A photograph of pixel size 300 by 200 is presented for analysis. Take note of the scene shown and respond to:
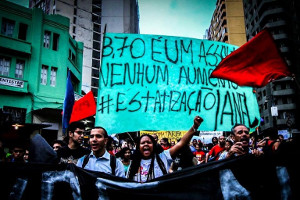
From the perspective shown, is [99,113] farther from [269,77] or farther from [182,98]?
[269,77]

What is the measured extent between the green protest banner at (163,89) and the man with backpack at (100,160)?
0.52 meters

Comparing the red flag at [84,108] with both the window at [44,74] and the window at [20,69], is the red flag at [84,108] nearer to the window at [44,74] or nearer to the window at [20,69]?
the window at [20,69]

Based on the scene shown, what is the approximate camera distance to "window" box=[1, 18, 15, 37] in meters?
15.7

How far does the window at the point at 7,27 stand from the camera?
51.4ft

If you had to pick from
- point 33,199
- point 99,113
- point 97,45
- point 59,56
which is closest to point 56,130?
point 59,56


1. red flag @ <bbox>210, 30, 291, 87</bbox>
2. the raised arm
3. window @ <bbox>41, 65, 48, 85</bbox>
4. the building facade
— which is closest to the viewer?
the raised arm

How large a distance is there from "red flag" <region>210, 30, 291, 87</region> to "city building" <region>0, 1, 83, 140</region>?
551 inches

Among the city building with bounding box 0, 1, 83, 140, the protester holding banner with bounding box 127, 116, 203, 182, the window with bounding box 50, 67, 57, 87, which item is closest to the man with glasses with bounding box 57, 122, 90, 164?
the protester holding banner with bounding box 127, 116, 203, 182

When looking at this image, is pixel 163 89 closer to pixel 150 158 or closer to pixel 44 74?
pixel 150 158

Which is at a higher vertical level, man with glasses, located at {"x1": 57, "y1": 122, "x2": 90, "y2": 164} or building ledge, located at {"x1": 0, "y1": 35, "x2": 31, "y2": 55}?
building ledge, located at {"x1": 0, "y1": 35, "x2": 31, "y2": 55}

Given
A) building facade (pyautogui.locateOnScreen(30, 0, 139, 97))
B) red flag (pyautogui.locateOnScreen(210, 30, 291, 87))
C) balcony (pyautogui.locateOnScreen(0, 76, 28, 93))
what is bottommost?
red flag (pyautogui.locateOnScreen(210, 30, 291, 87))

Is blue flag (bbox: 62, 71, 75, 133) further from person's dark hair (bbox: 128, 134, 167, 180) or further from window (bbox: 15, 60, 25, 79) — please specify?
window (bbox: 15, 60, 25, 79)

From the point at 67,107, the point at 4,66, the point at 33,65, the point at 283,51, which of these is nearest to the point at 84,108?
the point at 67,107

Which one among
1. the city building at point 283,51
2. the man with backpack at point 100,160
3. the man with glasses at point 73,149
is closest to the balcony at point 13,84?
the man with glasses at point 73,149
